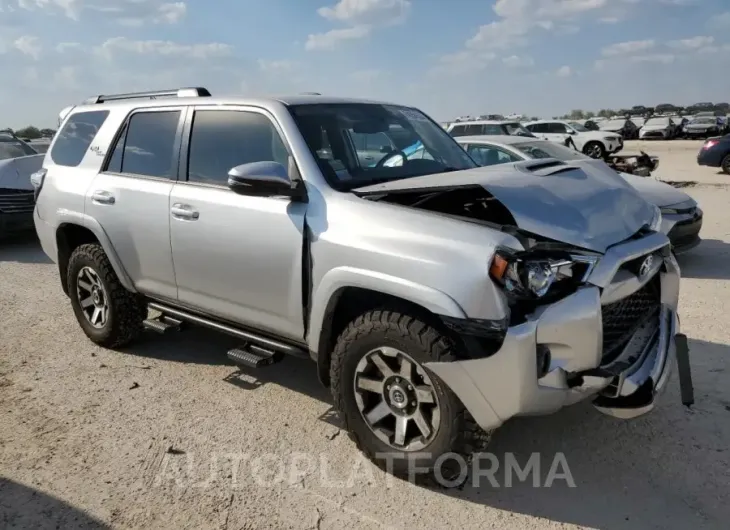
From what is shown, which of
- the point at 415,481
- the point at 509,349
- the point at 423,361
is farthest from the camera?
the point at 415,481

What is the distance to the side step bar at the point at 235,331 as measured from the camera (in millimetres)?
3655

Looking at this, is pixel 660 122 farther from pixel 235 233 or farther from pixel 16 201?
pixel 235 233

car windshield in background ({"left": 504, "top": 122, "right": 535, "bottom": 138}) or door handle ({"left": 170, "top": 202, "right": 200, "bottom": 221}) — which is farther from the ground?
door handle ({"left": 170, "top": 202, "right": 200, "bottom": 221})

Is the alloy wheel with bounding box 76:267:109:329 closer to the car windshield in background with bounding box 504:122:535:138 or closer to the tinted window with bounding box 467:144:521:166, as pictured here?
the tinted window with bounding box 467:144:521:166

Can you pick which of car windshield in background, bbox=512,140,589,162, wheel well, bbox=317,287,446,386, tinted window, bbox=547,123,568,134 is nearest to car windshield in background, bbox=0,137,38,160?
car windshield in background, bbox=512,140,589,162

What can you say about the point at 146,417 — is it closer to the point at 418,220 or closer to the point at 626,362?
the point at 418,220

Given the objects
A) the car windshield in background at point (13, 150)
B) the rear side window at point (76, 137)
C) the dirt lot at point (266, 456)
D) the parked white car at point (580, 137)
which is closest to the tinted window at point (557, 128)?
the parked white car at point (580, 137)

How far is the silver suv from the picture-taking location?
2744mm

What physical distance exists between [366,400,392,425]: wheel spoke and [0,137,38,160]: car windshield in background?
32.4 feet

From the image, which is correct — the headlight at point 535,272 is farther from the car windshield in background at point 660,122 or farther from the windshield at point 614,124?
the windshield at point 614,124

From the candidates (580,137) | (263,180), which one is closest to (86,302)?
(263,180)

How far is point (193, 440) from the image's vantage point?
3678mm

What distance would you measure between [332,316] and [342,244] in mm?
398

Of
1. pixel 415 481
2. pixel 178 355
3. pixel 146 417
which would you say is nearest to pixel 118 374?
pixel 178 355
